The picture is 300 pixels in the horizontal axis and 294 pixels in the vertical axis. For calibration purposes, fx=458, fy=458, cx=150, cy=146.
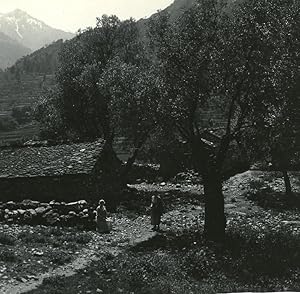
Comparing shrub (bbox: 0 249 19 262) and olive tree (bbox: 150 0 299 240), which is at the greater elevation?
olive tree (bbox: 150 0 299 240)

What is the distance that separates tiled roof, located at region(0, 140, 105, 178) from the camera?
30.9 metres

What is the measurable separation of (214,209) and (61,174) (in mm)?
12941

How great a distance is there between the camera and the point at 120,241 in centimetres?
2253

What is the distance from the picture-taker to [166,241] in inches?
861

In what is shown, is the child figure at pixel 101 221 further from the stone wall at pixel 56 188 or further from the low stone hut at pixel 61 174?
A: the stone wall at pixel 56 188

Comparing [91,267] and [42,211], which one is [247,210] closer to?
[42,211]

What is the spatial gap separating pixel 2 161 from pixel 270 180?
70.4 feet

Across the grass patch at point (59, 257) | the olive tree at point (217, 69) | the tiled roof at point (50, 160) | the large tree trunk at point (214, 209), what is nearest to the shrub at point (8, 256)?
the grass patch at point (59, 257)

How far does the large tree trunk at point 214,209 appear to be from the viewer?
2056 cm

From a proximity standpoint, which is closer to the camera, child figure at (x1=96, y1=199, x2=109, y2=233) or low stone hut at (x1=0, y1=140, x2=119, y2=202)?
child figure at (x1=96, y1=199, x2=109, y2=233)

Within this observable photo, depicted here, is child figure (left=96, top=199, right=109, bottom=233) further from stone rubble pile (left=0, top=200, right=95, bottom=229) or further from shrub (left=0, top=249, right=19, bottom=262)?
shrub (left=0, top=249, right=19, bottom=262)

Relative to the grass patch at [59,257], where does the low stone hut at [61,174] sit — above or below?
above

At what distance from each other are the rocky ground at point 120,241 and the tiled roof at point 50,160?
4.25 meters

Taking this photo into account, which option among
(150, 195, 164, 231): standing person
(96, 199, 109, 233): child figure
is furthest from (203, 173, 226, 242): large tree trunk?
(96, 199, 109, 233): child figure
